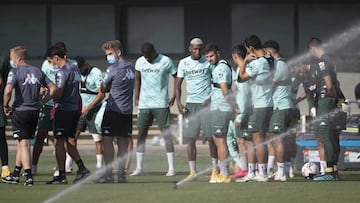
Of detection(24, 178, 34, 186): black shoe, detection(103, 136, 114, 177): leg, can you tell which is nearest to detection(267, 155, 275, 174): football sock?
detection(103, 136, 114, 177): leg

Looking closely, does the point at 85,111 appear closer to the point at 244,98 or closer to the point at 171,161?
the point at 171,161

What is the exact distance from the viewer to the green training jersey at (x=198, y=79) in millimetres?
19469

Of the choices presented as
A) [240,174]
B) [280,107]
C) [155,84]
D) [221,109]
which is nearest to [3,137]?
[155,84]

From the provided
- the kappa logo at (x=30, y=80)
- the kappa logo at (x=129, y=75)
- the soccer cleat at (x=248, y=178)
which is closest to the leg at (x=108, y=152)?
the kappa logo at (x=129, y=75)

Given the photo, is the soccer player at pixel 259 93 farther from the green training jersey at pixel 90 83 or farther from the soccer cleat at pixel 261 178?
the green training jersey at pixel 90 83

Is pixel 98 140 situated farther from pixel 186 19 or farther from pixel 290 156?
pixel 186 19

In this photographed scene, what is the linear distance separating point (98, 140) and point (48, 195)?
4.91 m

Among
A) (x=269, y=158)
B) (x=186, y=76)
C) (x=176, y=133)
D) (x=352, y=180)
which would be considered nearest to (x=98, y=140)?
(x=186, y=76)

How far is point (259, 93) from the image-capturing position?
17.9 meters

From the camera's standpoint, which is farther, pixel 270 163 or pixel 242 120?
pixel 270 163

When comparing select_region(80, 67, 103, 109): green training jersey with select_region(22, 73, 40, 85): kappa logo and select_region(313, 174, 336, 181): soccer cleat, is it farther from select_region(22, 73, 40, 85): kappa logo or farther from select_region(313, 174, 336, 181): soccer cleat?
select_region(313, 174, 336, 181): soccer cleat

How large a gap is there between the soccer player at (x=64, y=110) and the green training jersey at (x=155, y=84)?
243cm

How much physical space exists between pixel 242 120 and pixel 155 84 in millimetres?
2437

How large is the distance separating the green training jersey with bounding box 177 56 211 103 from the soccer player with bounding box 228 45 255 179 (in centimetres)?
51
